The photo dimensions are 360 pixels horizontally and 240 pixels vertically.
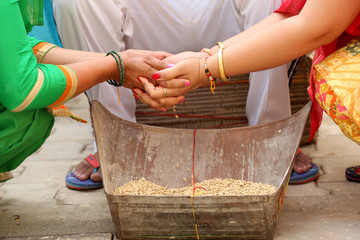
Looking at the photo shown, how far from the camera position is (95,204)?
196 cm

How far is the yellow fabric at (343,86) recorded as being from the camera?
5.08 feet

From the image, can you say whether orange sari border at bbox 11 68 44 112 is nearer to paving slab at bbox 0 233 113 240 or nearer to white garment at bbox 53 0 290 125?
paving slab at bbox 0 233 113 240

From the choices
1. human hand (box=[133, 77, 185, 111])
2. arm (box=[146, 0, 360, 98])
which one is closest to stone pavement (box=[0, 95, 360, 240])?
human hand (box=[133, 77, 185, 111])

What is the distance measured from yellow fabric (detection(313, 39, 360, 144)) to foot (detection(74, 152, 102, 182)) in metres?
0.99

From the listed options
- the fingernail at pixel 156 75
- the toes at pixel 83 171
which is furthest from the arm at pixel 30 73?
the toes at pixel 83 171

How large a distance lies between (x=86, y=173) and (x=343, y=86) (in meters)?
1.14

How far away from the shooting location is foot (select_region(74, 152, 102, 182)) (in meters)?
2.12

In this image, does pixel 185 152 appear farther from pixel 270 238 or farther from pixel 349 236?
pixel 349 236

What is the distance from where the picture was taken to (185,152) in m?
1.93

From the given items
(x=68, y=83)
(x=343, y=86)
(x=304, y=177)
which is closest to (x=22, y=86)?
(x=68, y=83)

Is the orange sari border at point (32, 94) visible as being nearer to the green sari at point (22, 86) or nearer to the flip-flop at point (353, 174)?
the green sari at point (22, 86)

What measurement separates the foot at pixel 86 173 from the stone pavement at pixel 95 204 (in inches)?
2.3

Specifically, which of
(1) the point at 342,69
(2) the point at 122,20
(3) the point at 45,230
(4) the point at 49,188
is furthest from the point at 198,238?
(2) the point at 122,20

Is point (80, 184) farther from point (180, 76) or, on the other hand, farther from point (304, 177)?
point (304, 177)
